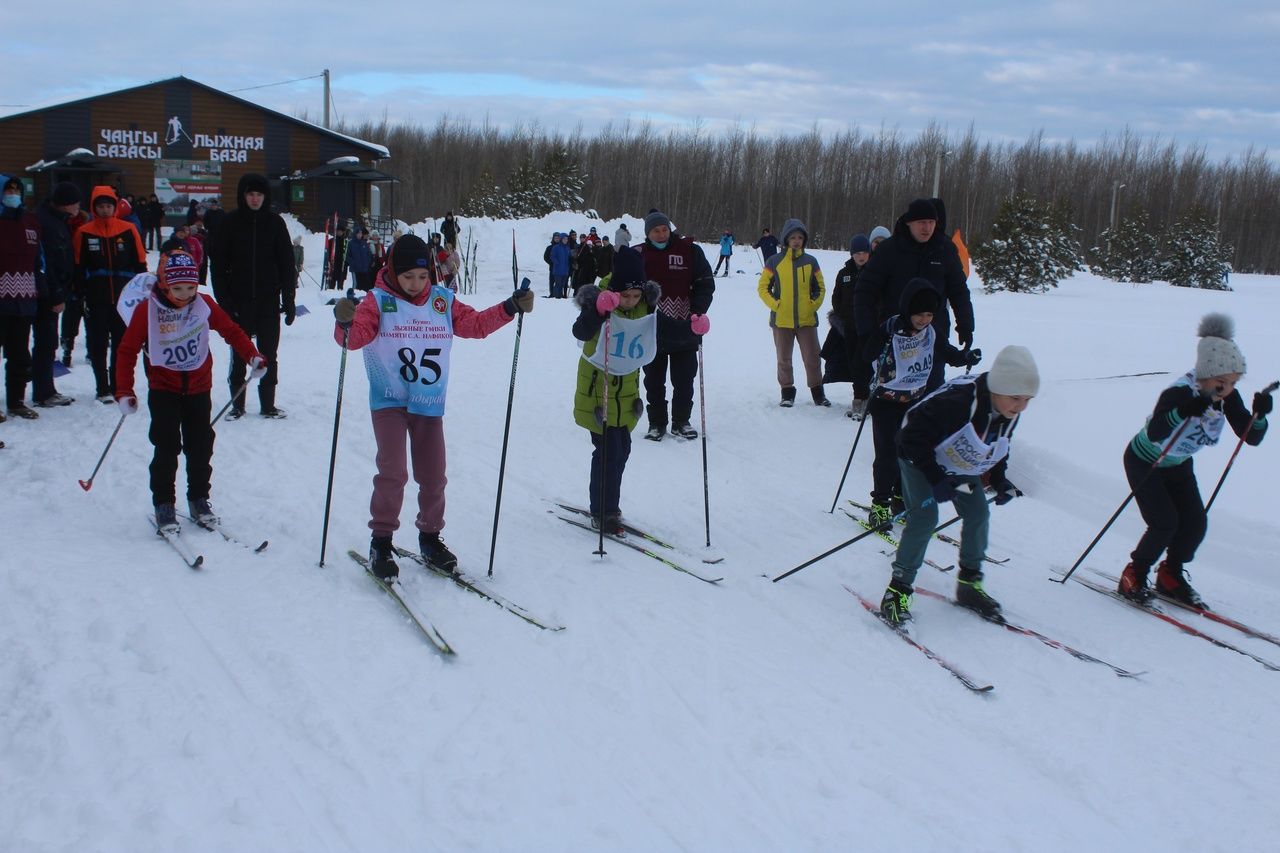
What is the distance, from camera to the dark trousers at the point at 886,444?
19.3 ft

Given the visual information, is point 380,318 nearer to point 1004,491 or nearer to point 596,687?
point 596,687

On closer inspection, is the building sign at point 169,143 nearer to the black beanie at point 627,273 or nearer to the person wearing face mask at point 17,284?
the person wearing face mask at point 17,284

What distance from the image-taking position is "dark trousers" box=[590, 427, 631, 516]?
5.51 m

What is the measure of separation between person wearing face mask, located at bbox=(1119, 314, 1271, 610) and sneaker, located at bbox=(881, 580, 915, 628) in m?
1.45

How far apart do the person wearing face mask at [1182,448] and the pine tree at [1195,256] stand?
25.7 meters

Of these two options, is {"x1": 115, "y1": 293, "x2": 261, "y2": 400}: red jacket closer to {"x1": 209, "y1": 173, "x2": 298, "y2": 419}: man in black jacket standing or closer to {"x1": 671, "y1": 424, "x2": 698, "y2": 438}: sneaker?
{"x1": 209, "y1": 173, "x2": 298, "y2": 419}: man in black jacket standing

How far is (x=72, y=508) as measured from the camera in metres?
5.52

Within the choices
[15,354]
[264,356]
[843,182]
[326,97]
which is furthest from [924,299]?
[843,182]

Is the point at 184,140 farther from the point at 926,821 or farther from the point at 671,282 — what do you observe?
the point at 926,821

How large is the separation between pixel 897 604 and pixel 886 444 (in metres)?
1.69

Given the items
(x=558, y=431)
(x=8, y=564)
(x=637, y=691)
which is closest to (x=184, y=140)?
(x=558, y=431)

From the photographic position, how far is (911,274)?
6.14 m

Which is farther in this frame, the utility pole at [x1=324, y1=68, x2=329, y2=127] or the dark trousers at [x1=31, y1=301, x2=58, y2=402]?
the utility pole at [x1=324, y1=68, x2=329, y2=127]

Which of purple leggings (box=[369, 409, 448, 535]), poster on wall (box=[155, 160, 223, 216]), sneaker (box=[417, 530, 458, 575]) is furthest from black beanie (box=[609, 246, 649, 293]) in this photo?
poster on wall (box=[155, 160, 223, 216])
